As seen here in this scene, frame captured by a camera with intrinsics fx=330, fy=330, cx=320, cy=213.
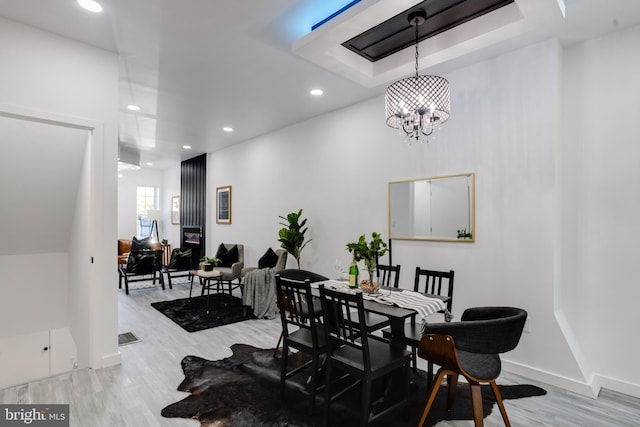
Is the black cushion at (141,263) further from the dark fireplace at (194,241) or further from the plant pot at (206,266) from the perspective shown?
the plant pot at (206,266)

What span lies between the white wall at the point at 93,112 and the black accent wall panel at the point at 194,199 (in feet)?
15.5

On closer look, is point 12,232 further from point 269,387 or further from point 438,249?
point 438,249

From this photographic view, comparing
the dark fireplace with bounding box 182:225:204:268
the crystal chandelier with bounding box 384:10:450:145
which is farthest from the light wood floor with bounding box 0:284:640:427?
the dark fireplace with bounding box 182:225:204:268

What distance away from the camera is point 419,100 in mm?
2553

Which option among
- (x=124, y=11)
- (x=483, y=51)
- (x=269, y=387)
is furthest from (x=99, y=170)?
A: (x=483, y=51)

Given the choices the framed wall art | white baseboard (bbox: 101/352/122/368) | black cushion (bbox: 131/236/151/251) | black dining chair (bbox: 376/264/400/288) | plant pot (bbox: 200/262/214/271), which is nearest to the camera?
white baseboard (bbox: 101/352/122/368)

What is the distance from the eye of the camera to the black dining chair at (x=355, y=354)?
2066 millimetres

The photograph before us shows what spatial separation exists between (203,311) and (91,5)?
3.93 m

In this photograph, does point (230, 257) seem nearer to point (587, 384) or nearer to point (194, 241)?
point (194, 241)

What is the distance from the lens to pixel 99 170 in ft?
10.1

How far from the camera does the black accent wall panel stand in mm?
7945

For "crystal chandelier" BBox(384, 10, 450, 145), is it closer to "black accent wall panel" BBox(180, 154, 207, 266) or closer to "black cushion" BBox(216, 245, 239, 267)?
"black cushion" BBox(216, 245, 239, 267)

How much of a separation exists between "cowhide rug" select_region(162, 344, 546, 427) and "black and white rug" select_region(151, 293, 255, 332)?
127 cm

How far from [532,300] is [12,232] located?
18.3ft
